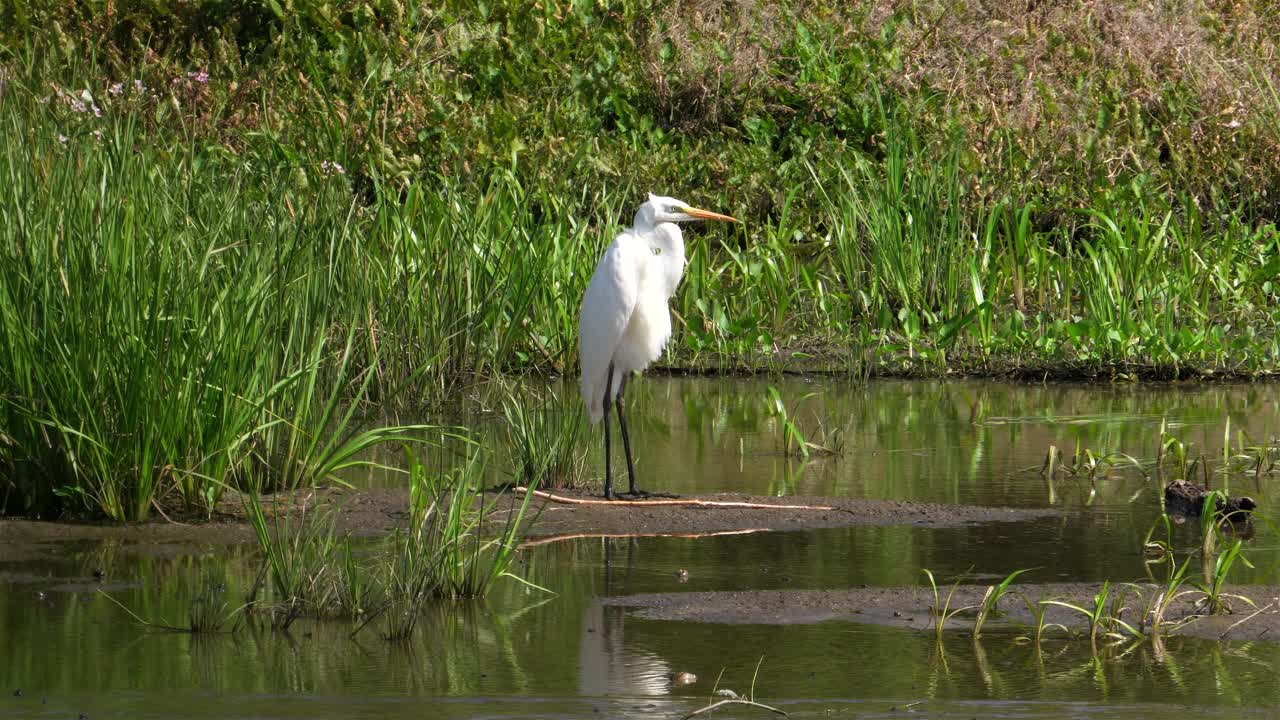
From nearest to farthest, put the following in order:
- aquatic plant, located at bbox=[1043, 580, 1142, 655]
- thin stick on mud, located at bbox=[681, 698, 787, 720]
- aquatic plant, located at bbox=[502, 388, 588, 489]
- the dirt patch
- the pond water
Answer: thin stick on mud, located at bbox=[681, 698, 787, 720]
the pond water
aquatic plant, located at bbox=[1043, 580, 1142, 655]
the dirt patch
aquatic plant, located at bbox=[502, 388, 588, 489]

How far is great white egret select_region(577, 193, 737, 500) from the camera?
289 inches

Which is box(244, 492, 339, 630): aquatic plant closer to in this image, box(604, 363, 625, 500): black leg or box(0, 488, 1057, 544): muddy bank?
box(0, 488, 1057, 544): muddy bank

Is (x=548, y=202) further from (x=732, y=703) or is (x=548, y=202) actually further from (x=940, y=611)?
(x=732, y=703)

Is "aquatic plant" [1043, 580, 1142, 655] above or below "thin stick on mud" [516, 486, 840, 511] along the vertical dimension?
below

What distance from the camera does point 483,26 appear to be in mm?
15484

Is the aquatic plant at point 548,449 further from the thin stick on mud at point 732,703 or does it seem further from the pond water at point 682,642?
the thin stick on mud at point 732,703

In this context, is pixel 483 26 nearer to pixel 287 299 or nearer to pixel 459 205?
pixel 459 205

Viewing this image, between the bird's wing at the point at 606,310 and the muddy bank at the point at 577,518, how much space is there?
928mm

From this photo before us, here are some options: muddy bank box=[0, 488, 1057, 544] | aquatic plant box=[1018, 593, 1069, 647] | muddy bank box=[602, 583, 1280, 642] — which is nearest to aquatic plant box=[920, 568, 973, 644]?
Answer: muddy bank box=[602, 583, 1280, 642]

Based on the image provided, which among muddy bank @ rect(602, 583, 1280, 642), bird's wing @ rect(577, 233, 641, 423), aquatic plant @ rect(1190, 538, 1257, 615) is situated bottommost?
muddy bank @ rect(602, 583, 1280, 642)

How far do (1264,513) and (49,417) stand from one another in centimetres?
421

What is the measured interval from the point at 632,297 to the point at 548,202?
12.1ft

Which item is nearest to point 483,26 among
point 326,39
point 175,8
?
point 326,39

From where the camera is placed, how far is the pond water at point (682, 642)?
405 centimetres
